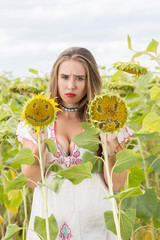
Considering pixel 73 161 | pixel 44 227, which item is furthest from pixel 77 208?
pixel 44 227

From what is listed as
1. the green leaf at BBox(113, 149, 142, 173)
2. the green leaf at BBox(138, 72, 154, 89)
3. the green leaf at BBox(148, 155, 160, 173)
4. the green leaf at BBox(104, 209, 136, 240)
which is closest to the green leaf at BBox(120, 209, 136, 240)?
the green leaf at BBox(104, 209, 136, 240)

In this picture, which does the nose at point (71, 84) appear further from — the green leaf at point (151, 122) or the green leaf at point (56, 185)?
the green leaf at point (56, 185)

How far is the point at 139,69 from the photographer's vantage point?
1.10m

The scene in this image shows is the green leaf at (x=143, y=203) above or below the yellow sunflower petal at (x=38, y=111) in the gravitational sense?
below

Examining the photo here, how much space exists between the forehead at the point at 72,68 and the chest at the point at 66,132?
18cm

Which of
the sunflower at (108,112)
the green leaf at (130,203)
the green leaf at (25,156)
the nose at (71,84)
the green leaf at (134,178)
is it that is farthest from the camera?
the green leaf at (134,178)

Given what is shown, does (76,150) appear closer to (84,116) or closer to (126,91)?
(84,116)

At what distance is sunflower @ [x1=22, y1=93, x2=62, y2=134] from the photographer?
89cm

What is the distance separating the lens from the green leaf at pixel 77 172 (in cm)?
91

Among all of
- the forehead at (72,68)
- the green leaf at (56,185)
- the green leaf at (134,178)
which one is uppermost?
the forehead at (72,68)

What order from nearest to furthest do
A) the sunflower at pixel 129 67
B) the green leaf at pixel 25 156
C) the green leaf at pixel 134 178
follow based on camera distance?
1. the green leaf at pixel 25 156
2. the sunflower at pixel 129 67
3. the green leaf at pixel 134 178

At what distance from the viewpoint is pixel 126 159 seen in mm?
954

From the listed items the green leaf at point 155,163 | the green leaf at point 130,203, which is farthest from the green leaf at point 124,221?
the green leaf at point 155,163

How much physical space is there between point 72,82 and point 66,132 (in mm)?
190
